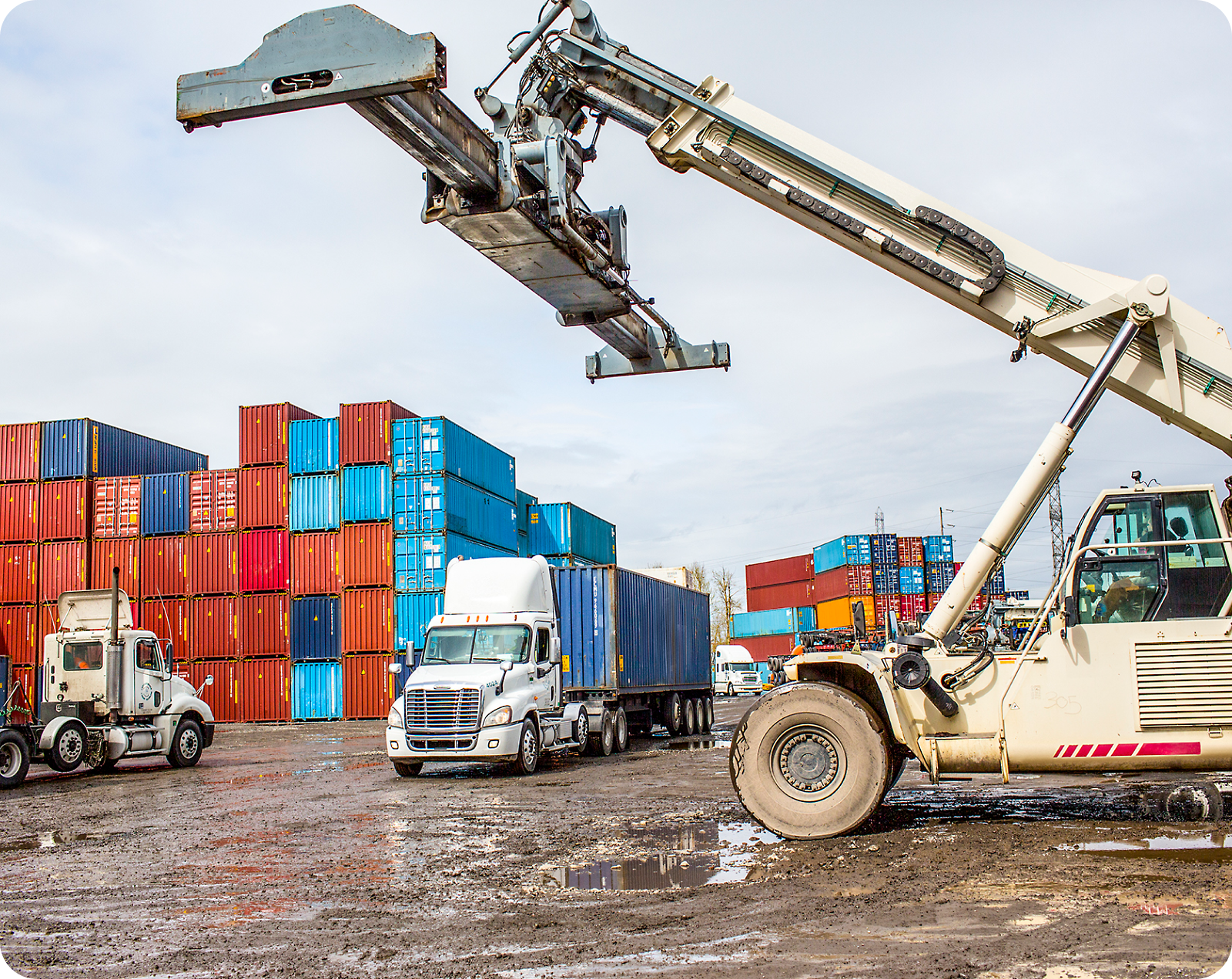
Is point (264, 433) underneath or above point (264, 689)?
above

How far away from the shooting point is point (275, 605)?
117 ft

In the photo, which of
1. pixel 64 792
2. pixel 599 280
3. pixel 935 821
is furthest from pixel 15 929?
pixel 64 792

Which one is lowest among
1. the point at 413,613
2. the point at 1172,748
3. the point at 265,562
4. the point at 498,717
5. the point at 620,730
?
the point at 620,730

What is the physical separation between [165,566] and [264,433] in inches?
237

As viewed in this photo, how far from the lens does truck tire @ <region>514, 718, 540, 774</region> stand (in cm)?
1544

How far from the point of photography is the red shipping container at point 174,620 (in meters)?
36.4

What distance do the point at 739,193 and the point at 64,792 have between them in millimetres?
13176

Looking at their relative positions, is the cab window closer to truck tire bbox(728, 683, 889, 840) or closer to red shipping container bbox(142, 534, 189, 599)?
truck tire bbox(728, 683, 889, 840)

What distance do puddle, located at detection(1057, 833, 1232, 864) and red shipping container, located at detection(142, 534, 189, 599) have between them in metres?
34.1

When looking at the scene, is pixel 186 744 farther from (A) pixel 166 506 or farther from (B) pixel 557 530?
(B) pixel 557 530

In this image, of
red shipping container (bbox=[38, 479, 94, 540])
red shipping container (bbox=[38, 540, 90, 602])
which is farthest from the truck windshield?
red shipping container (bbox=[38, 479, 94, 540])

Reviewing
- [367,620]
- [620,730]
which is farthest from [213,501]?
[620,730]

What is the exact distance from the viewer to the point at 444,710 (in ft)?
49.2

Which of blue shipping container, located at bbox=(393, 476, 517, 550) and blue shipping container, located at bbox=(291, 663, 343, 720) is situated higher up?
blue shipping container, located at bbox=(393, 476, 517, 550)
